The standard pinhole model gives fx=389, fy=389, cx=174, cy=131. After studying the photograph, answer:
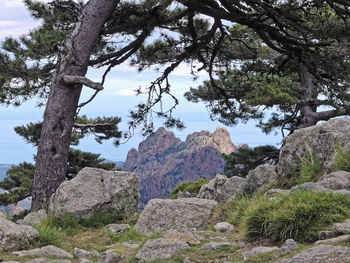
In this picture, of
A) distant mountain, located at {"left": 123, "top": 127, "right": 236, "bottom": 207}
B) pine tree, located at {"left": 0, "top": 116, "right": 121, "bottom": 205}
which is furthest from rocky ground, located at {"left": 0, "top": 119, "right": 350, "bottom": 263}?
distant mountain, located at {"left": 123, "top": 127, "right": 236, "bottom": 207}

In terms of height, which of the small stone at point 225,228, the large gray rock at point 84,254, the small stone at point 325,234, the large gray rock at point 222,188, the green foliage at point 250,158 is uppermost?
the green foliage at point 250,158

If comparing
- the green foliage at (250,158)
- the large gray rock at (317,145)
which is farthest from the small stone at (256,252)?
the green foliage at (250,158)

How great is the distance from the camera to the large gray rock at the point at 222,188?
9.28 m

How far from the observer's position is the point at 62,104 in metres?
10.4

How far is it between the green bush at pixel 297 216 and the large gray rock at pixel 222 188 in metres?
4.02

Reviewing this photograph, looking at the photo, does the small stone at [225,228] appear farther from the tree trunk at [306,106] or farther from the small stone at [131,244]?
the tree trunk at [306,106]

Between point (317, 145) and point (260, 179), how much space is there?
1.42 m

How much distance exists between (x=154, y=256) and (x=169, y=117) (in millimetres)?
11348

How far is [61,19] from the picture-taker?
12.1 meters

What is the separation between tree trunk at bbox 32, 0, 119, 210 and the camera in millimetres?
10109

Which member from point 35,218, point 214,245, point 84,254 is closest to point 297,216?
point 214,245

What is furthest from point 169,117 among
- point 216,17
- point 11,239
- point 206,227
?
point 11,239

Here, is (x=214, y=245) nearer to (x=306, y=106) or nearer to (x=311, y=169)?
(x=311, y=169)

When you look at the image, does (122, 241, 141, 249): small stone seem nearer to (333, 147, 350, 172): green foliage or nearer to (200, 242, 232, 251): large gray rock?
(200, 242, 232, 251): large gray rock
